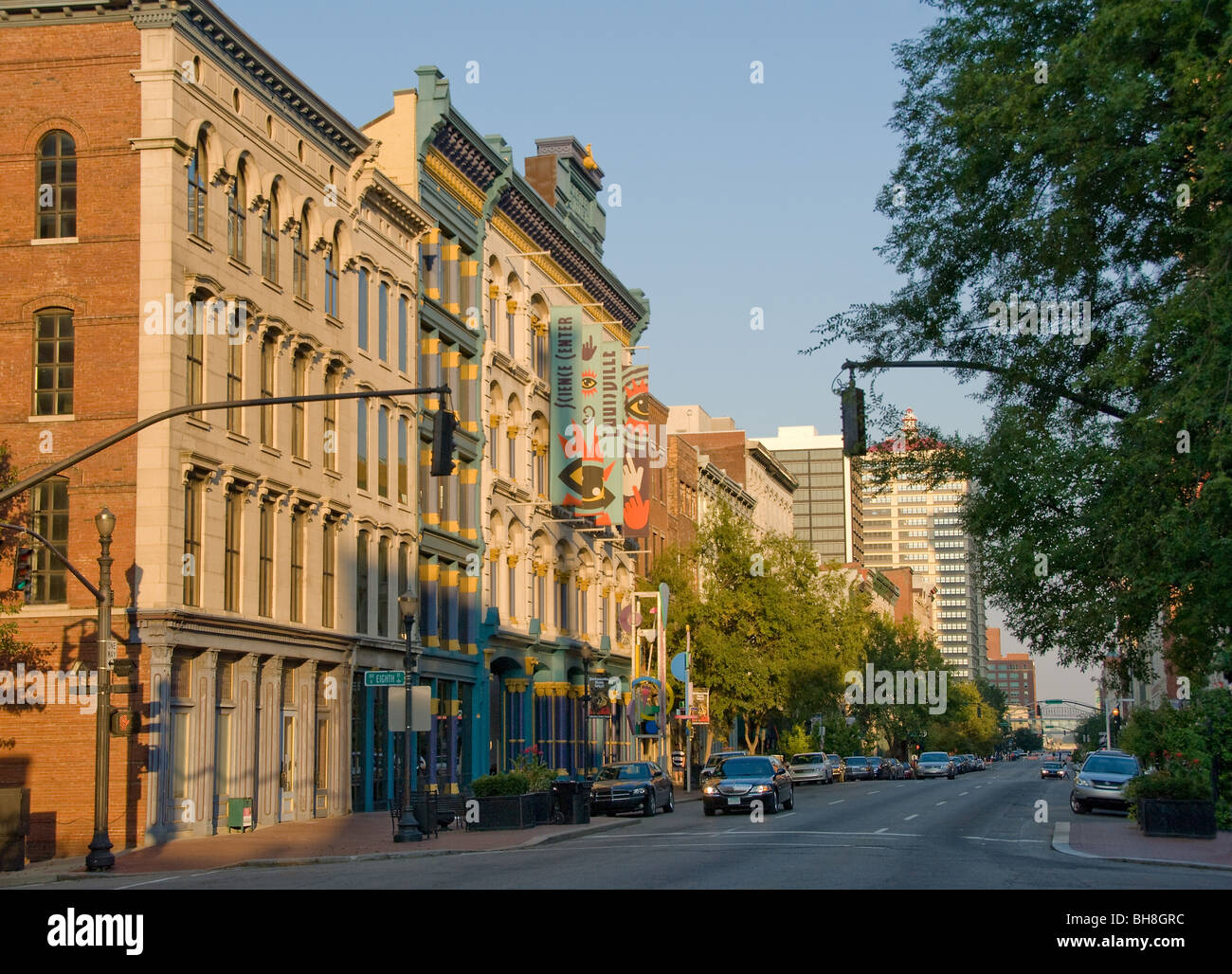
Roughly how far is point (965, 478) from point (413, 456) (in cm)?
2224

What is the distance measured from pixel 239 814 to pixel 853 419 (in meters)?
18.2

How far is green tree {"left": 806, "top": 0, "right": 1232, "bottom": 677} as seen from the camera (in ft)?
71.5

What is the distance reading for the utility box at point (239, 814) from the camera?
109 feet

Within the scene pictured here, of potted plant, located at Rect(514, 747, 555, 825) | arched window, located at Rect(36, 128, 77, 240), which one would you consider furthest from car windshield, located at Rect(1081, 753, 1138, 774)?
arched window, located at Rect(36, 128, 77, 240)

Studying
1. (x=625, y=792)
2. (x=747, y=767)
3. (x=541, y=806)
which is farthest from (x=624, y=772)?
(x=541, y=806)

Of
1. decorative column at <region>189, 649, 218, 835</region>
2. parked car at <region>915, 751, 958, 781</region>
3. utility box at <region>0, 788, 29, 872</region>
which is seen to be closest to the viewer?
utility box at <region>0, 788, 29, 872</region>

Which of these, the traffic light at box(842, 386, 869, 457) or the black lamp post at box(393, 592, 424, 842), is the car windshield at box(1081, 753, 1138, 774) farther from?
the traffic light at box(842, 386, 869, 457)

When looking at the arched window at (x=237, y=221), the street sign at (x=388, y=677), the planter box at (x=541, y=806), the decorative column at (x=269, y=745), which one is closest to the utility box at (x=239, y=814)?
the decorative column at (x=269, y=745)

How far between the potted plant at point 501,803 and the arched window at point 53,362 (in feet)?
39.6

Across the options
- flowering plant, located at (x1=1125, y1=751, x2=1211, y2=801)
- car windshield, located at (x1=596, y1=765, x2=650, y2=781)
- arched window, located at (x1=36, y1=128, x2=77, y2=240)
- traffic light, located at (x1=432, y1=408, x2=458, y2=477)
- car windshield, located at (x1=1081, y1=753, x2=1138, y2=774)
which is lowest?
car windshield, located at (x1=596, y1=765, x2=650, y2=781)

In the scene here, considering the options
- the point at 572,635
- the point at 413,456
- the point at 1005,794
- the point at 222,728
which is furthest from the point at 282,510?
the point at 1005,794

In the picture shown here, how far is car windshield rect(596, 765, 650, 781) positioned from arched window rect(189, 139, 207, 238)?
18.5 metres

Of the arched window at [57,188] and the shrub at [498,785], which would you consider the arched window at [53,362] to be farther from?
the shrub at [498,785]

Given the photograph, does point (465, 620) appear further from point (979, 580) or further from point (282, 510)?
point (979, 580)
